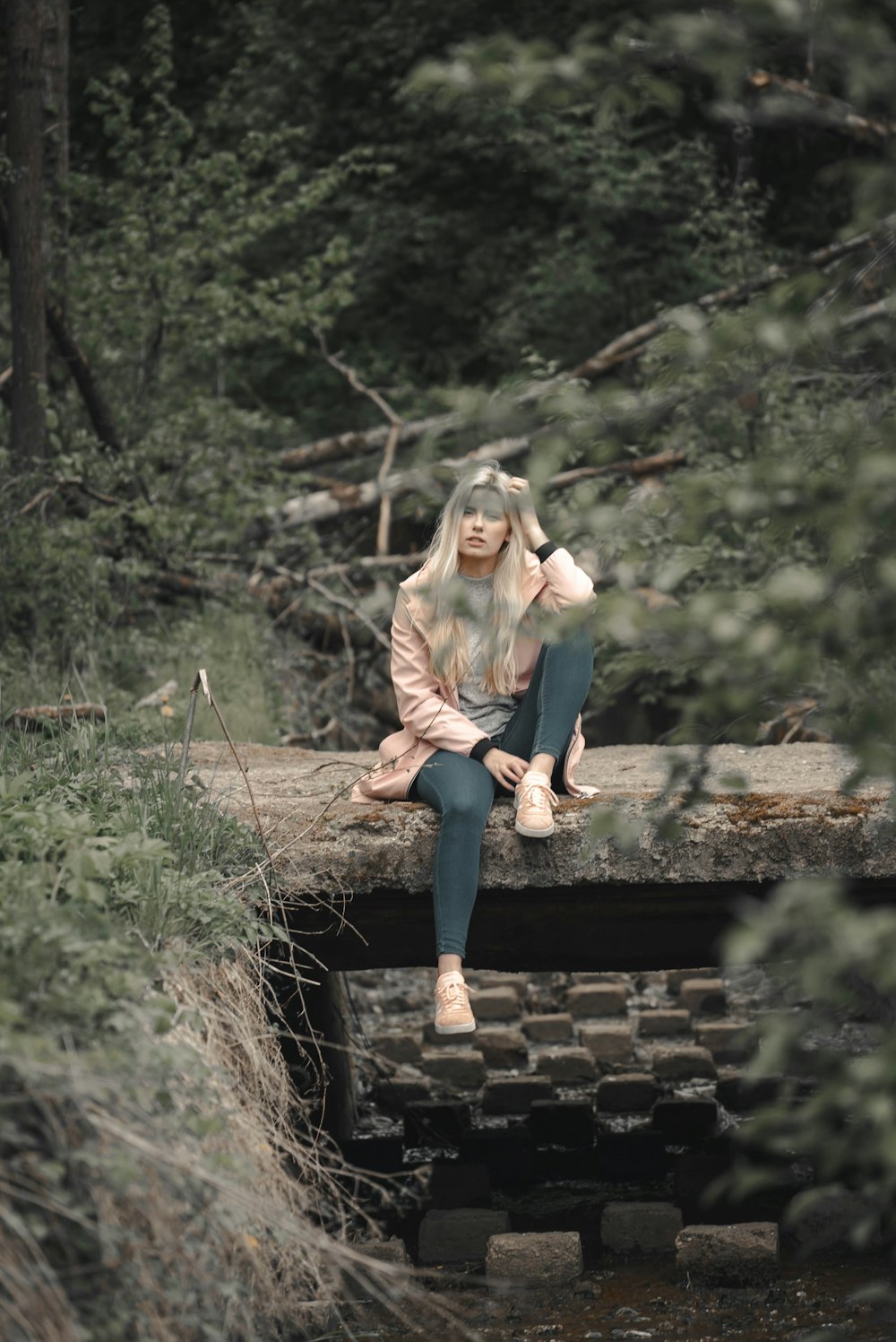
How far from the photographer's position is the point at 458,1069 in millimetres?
6520

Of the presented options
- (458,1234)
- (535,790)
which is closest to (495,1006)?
(458,1234)

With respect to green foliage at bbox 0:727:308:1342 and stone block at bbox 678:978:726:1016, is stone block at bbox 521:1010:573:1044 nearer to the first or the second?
stone block at bbox 678:978:726:1016

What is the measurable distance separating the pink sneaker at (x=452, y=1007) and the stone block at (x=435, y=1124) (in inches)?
75.2

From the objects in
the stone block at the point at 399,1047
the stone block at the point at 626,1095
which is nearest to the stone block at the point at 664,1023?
the stone block at the point at 626,1095

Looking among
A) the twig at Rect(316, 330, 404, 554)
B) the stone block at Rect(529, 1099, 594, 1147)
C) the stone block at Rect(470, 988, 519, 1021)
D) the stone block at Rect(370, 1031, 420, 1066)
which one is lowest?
the stone block at Rect(470, 988, 519, 1021)

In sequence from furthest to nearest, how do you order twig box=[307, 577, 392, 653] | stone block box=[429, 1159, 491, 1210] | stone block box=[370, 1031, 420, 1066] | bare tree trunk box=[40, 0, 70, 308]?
bare tree trunk box=[40, 0, 70, 308] < twig box=[307, 577, 392, 653] < stone block box=[370, 1031, 420, 1066] < stone block box=[429, 1159, 491, 1210]

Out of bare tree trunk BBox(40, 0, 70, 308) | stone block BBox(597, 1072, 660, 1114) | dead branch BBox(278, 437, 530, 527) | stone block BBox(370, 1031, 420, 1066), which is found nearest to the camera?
stone block BBox(597, 1072, 660, 1114)

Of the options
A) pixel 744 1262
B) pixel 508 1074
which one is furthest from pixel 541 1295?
pixel 508 1074

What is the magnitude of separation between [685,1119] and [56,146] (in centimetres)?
643

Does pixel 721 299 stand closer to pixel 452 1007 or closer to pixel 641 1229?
pixel 641 1229

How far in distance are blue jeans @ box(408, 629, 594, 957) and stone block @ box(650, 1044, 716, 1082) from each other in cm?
234

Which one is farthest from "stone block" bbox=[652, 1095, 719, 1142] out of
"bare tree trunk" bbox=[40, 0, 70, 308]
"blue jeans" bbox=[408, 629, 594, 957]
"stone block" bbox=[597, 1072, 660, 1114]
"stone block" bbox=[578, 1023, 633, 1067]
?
"bare tree trunk" bbox=[40, 0, 70, 308]

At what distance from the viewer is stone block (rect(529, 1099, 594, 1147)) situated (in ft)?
18.6

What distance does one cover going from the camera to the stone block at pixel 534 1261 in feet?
14.2
